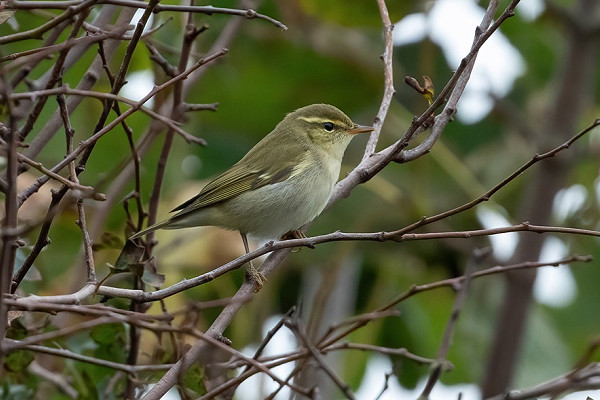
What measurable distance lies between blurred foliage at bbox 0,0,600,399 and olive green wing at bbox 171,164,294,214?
381mm

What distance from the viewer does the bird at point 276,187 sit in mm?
4098

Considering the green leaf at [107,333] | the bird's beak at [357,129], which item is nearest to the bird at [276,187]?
the bird's beak at [357,129]

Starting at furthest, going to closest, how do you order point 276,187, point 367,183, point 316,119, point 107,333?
1. point 367,183
2. point 316,119
3. point 276,187
4. point 107,333

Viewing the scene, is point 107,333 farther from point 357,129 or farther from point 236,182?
point 357,129

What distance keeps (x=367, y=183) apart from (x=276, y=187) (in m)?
0.97

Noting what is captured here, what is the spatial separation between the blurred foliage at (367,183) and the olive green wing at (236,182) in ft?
1.25

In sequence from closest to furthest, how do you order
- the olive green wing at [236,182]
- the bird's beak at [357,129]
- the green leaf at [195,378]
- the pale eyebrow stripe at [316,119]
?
the green leaf at [195,378] < the olive green wing at [236,182] < the bird's beak at [357,129] < the pale eyebrow stripe at [316,119]

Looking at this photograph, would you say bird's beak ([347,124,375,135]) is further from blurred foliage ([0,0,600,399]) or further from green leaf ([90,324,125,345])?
green leaf ([90,324,125,345])

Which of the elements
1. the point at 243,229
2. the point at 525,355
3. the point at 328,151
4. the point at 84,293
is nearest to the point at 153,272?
the point at 84,293

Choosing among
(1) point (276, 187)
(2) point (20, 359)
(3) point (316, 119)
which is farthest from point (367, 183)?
(2) point (20, 359)

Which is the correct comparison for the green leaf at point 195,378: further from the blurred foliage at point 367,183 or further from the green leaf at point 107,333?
the blurred foliage at point 367,183

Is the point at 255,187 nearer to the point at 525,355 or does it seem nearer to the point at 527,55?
the point at 525,355

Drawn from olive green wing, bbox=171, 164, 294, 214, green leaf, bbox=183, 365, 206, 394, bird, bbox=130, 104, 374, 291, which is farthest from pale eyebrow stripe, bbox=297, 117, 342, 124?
green leaf, bbox=183, 365, 206, 394

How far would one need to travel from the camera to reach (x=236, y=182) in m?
4.34
